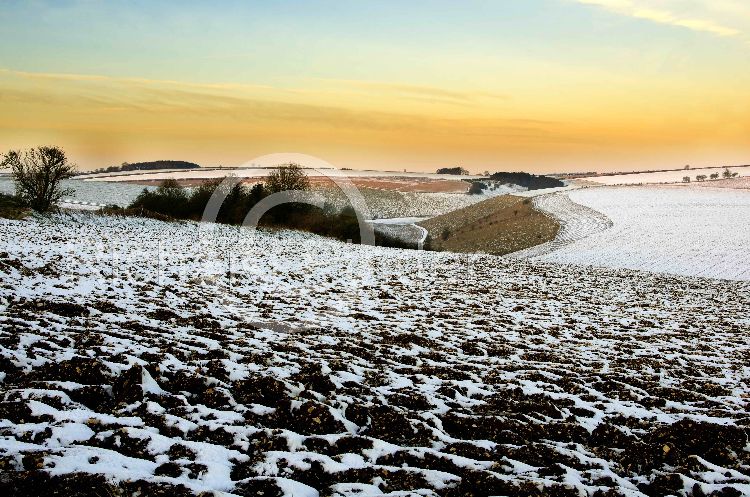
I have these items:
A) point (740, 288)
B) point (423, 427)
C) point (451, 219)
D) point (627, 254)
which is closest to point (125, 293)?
point (423, 427)

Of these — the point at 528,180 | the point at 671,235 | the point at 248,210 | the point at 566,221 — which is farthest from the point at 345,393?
the point at 528,180

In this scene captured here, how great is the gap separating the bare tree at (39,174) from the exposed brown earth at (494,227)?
129ft

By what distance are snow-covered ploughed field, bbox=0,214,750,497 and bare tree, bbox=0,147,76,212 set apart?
21.1m

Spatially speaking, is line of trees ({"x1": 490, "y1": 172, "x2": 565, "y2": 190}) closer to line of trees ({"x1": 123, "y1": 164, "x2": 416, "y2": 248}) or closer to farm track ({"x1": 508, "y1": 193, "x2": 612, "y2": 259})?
farm track ({"x1": 508, "y1": 193, "x2": 612, "y2": 259})

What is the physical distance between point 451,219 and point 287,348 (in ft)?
256

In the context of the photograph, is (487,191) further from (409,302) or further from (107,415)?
(107,415)

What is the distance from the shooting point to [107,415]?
576 centimetres

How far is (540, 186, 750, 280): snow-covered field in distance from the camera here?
138ft

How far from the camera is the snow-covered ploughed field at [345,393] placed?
4.95 m

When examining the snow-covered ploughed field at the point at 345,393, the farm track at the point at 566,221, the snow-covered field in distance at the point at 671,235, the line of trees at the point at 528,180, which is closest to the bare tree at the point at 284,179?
the farm track at the point at 566,221

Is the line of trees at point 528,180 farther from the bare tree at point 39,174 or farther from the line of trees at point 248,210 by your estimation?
the bare tree at point 39,174

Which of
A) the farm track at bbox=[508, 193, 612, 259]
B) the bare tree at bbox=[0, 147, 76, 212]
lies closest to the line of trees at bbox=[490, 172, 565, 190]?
the farm track at bbox=[508, 193, 612, 259]

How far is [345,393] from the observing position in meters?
7.41

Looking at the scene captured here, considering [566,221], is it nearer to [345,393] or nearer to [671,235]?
[671,235]
